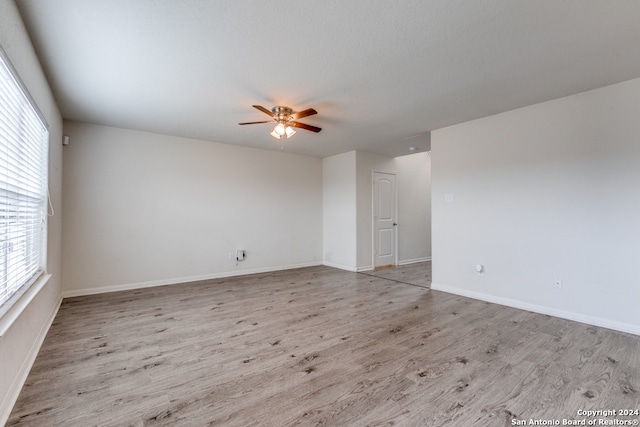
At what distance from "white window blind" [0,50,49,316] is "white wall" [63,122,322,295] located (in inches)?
61.1

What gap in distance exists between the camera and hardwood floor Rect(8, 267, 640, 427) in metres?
1.69

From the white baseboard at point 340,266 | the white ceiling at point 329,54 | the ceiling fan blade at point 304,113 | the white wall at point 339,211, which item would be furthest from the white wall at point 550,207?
the ceiling fan blade at point 304,113

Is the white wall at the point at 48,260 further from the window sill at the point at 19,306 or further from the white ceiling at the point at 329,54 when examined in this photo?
the white ceiling at the point at 329,54

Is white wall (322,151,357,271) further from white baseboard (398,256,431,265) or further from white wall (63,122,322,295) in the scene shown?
white baseboard (398,256,431,265)

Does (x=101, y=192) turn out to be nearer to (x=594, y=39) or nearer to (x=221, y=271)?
(x=221, y=271)

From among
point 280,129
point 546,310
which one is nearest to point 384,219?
point 546,310

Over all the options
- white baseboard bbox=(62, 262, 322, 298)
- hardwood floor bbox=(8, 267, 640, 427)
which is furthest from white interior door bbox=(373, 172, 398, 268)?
hardwood floor bbox=(8, 267, 640, 427)

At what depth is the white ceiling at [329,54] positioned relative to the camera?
1867 millimetres

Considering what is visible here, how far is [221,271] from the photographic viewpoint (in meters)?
5.30

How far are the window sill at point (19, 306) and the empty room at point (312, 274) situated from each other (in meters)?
0.02

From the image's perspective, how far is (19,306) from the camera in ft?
6.36

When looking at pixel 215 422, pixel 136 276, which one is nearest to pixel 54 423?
pixel 215 422

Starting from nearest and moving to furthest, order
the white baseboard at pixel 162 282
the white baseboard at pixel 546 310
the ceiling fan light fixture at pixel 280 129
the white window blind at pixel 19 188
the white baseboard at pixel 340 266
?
the white window blind at pixel 19 188
the white baseboard at pixel 546 310
the ceiling fan light fixture at pixel 280 129
the white baseboard at pixel 162 282
the white baseboard at pixel 340 266

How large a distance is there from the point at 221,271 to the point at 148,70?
3.62m
